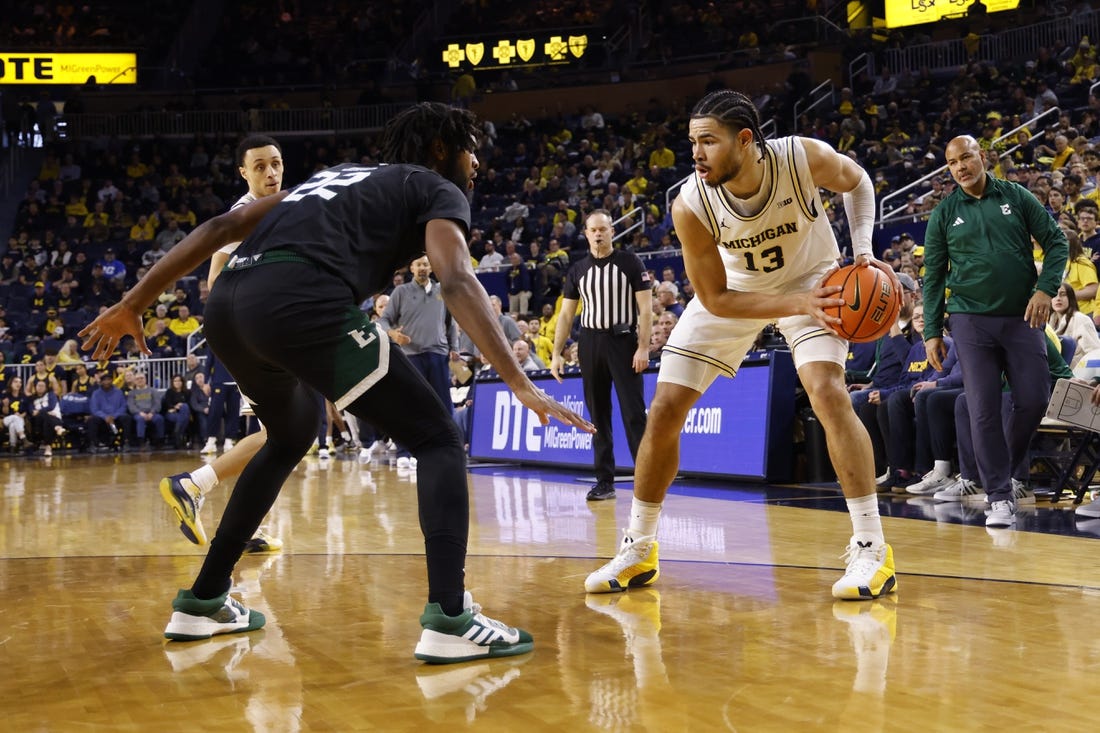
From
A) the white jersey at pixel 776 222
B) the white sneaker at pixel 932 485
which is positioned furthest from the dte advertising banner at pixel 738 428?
the white jersey at pixel 776 222

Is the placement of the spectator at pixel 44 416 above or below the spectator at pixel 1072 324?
below

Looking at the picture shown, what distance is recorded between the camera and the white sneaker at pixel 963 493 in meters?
7.35

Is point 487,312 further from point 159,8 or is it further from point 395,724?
point 159,8

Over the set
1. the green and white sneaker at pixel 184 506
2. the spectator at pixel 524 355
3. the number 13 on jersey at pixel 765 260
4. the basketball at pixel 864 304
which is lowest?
the green and white sneaker at pixel 184 506

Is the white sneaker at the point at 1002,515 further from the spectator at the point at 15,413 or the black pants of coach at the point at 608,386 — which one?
the spectator at the point at 15,413

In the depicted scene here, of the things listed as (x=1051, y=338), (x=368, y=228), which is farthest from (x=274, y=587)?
(x=1051, y=338)

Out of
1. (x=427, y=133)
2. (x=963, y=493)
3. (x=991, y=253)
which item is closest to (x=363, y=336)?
(x=427, y=133)

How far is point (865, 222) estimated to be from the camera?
14.2 feet

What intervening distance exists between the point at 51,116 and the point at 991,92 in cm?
2222

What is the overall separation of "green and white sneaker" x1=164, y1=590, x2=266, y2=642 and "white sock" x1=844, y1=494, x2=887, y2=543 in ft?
7.25

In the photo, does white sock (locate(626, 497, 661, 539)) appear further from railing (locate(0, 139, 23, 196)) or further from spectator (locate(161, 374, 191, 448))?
railing (locate(0, 139, 23, 196))

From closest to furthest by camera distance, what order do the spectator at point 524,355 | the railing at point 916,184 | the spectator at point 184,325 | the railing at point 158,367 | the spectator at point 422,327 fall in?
1. the spectator at point 422,327
2. the spectator at point 524,355
3. the railing at point 916,184
4. the railing at point 158,367
5. the spectator at point 184,325

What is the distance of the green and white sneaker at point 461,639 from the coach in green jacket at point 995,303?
373cm

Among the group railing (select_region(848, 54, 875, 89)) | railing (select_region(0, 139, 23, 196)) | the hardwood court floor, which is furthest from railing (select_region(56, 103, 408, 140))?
the hardwood court floor
